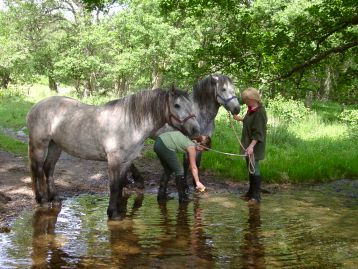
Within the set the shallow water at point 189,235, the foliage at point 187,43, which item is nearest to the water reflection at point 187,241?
the shallow water at point 189,235

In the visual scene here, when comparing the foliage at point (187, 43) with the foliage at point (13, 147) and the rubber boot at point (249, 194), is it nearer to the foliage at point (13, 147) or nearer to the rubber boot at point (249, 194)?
the rubber boot at point (249, 194)

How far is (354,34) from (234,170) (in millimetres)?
4511

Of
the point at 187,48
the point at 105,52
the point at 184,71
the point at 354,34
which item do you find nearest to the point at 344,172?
the point at 354,34

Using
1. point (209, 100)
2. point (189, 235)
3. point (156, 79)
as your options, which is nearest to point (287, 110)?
point (209, 100)

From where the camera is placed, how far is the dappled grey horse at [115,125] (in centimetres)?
596

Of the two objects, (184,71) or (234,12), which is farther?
(234,12)

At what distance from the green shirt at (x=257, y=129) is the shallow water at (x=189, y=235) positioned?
0.95 metres

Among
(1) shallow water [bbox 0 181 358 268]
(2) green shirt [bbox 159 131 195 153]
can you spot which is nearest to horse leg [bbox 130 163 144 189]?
(1) shallow water [bbox 0 181 358 268]

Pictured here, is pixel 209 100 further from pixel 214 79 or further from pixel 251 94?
pixel 251 94

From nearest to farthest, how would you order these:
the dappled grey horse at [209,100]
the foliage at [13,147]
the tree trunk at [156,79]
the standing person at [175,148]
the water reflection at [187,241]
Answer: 1. the water reflection at [187,241]
2. the standing person at [175,148]
3. the dappled grey horse at [209,100]
4. the foliage at [13,147]
5. the tree trunk at [156,79]

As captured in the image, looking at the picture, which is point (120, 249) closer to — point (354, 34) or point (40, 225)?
point (40, 225)

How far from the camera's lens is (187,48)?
28.7 meters

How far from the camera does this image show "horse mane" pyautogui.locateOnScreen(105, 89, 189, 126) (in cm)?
601

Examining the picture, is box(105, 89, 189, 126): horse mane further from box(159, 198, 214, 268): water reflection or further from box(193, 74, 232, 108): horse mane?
box(193, 74, 232, 108): horse mane
